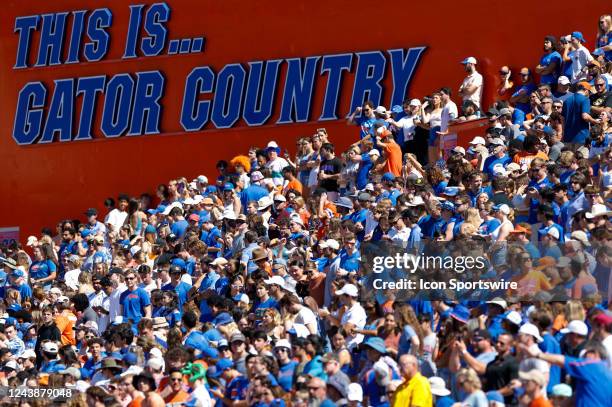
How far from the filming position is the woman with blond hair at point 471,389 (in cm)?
1167

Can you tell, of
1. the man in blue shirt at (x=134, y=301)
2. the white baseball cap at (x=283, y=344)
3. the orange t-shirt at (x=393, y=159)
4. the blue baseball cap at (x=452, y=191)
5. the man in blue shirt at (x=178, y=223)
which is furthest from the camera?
the man in blue shirt at (x=178, y=223)

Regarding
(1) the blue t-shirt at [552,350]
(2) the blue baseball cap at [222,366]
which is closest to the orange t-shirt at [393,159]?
(2) the blue baseball cap at [222,366]

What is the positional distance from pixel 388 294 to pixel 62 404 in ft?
11.8

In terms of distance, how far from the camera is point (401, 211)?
58.9 ft

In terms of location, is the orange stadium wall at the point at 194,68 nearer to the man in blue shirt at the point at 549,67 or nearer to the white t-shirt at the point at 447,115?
the man in blue shirt at the point at 549,67

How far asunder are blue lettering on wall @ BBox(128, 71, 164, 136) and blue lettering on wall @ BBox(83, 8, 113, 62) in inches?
41.9

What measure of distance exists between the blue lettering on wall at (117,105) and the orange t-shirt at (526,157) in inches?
496

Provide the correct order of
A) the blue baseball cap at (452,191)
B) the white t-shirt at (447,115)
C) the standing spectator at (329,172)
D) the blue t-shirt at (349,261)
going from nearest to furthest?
the blue t-shirt at (349,261) < the blue baseball cap at (452,191) < the standing spectator at (329,172) < the white t-shirt at (447,115)

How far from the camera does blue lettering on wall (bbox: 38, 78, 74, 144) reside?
3077 centimetres

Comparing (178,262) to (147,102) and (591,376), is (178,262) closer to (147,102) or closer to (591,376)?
(591,376)

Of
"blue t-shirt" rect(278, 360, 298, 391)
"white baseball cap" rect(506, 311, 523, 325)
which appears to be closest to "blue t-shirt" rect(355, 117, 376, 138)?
"blue t-shirt" rect(278, 360, 298, 391)

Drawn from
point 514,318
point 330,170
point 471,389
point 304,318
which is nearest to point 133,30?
point 330,170

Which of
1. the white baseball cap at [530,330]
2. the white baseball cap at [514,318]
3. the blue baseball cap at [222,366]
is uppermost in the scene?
the white baseball cap at [514,318]

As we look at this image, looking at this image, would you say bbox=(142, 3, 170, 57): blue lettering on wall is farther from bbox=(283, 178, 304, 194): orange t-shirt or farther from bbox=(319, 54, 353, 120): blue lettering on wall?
bbox=(283, 178, 304, 194): orange t-shirt
